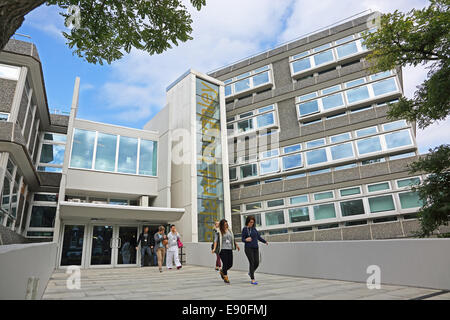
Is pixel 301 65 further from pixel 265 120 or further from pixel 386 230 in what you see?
pixel 386 230

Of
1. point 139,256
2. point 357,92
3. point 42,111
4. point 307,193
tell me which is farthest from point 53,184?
point 357,92

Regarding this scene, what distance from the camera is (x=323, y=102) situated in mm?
20797

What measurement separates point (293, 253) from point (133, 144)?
1448 cm

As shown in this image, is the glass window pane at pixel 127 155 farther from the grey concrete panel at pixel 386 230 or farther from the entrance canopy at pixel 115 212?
the grey concrete panel at pixel 386 230

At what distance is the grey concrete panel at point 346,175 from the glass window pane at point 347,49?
26.9 feet

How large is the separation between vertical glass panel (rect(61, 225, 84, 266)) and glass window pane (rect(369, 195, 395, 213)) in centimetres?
1589

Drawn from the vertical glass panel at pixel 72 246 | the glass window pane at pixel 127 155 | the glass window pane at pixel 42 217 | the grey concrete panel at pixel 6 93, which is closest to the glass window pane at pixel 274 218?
the glass window pane at pixel 127 155

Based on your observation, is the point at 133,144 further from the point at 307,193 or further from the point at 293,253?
the point at 293,253

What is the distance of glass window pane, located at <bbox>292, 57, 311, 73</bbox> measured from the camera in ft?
73.5

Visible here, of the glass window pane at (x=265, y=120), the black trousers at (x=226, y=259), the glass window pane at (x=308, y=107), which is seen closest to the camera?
the black trousers at (x=226, y=259)

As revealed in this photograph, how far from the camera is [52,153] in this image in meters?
21.1

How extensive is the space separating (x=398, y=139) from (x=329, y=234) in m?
6.71

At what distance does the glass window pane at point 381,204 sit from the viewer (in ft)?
54.7

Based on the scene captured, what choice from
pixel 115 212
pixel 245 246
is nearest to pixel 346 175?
pixel 245 246
